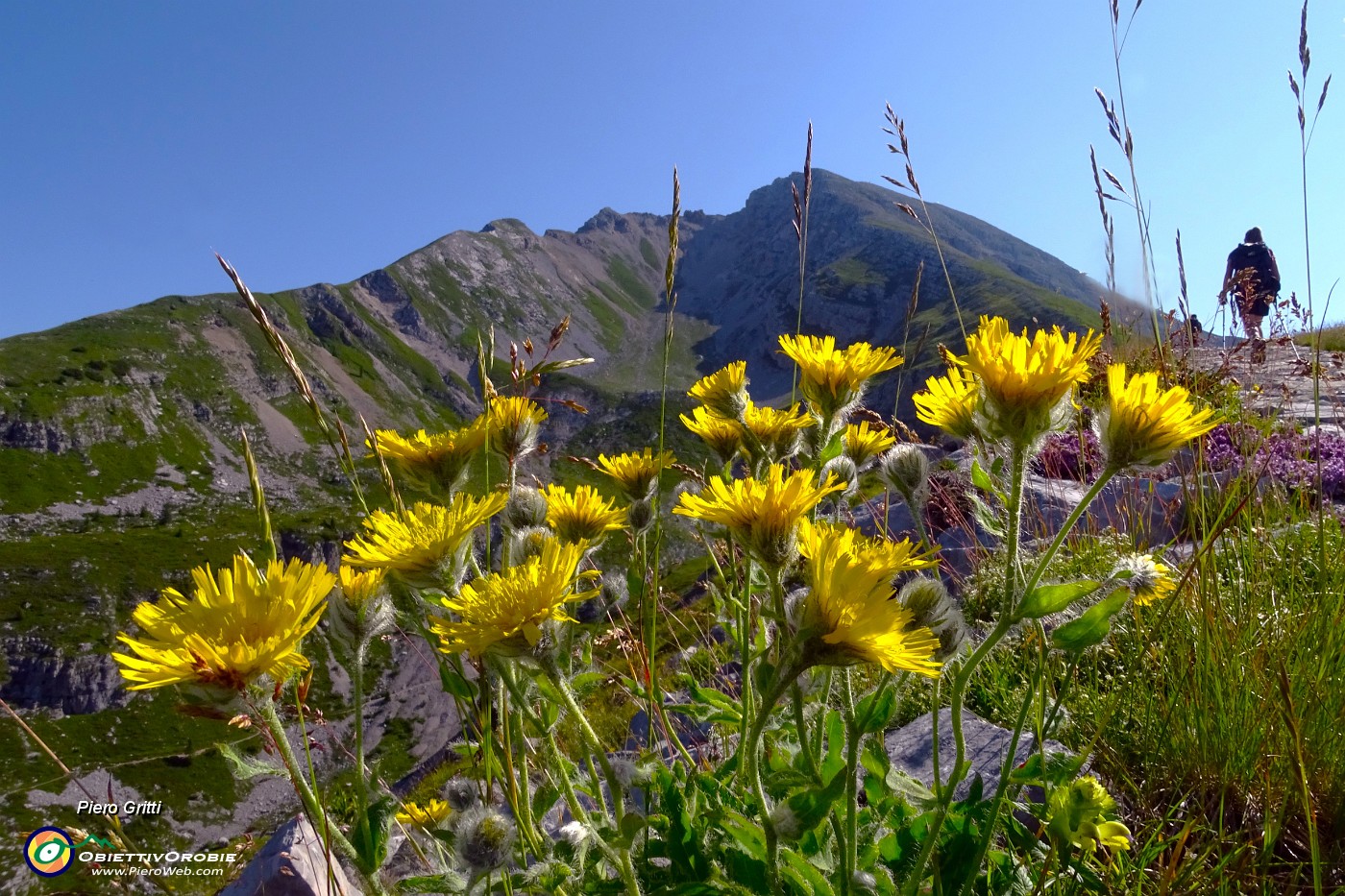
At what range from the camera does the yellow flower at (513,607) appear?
1.46m

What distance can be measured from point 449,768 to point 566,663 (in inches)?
485

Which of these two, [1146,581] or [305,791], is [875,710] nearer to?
[1146,581]

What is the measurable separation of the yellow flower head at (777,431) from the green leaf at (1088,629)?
1.06 meters

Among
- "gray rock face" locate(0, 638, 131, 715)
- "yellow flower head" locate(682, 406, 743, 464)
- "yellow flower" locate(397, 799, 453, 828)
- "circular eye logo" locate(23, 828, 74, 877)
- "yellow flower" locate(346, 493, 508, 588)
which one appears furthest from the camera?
"gray rock face" locate(0, 638, 131, 715)

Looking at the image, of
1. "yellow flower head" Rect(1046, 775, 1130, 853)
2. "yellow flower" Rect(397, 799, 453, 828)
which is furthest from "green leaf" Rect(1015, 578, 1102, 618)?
"yellow flower" Rect(397, 799, 453, 828)

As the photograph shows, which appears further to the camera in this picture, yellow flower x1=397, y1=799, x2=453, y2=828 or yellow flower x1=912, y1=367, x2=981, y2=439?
yellow flower x1=397, y1=799, x2=453, y2=828

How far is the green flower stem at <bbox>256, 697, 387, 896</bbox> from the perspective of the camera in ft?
4.25

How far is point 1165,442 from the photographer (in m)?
1.42

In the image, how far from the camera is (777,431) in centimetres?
227

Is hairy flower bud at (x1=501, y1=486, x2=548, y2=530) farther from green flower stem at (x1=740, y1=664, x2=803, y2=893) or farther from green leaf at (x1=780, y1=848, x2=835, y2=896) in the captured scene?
green leaf at (x1=780, y1=848, x2=835, y2=896)

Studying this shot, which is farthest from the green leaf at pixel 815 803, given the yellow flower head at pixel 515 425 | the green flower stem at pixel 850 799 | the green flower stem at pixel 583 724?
the yellow flower head at pixel 515 425

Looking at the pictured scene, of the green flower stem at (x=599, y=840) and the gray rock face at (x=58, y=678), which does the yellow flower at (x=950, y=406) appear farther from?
the gray rock face at (x=58, y=678)

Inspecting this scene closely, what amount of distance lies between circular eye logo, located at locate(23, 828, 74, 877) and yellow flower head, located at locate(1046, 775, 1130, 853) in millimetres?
4000

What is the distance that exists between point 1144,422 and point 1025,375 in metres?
0.28
